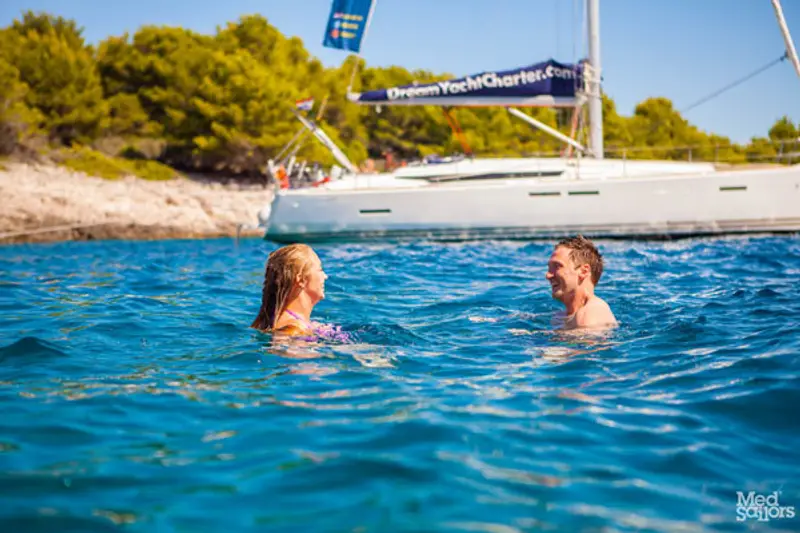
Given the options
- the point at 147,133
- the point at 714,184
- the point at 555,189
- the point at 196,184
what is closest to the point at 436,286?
the point at 555,189

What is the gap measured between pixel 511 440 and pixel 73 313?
4936mm

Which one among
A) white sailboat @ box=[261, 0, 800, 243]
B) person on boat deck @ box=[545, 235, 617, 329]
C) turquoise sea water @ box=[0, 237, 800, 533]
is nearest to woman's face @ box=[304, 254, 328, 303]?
turquoise sea water @ box=[0, 237, 800, 533]

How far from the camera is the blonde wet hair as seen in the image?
4.83m

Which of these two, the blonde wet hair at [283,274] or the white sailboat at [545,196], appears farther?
the white sailboat at [545,196]

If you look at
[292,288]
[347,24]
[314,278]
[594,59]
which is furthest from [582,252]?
[347,24]

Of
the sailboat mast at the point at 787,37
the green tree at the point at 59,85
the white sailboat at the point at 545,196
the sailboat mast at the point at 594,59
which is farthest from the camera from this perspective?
the green tree at the point at 59,85

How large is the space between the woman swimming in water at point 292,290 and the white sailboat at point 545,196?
10821 millimetres

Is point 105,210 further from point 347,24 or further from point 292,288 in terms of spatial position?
point 292,288

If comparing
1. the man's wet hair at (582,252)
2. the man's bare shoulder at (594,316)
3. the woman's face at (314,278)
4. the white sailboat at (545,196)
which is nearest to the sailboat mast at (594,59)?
the white sailboat at (545,196)

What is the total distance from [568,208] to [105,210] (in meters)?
15.8

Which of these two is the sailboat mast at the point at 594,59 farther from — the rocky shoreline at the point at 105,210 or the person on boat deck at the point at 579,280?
the person on boat deck at the point at 579,280

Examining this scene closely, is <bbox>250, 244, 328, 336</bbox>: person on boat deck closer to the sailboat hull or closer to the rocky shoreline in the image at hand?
the sailboat hull

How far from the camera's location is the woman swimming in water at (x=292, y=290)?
15.9ft

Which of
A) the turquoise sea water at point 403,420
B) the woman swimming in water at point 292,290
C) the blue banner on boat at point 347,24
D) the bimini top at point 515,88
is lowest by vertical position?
the turquoise sea water at point 403,420
